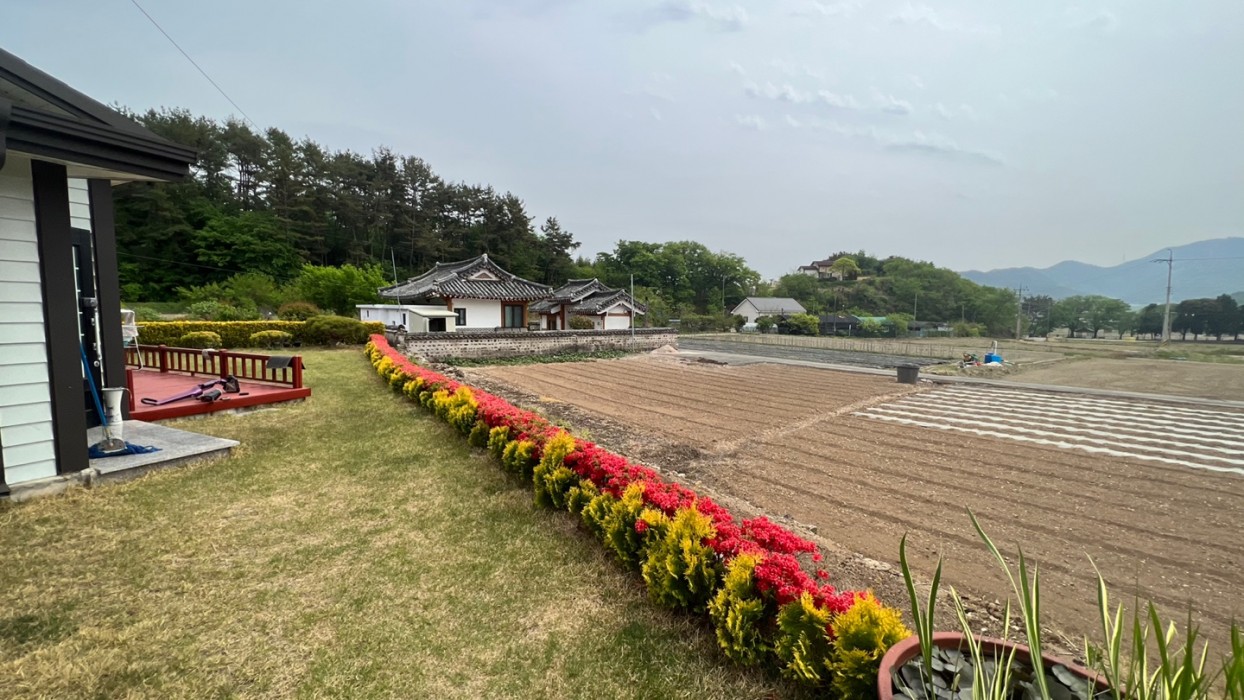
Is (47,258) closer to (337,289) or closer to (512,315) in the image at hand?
(512,315)

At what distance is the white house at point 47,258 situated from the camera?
375 cm

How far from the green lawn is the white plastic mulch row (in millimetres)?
9135

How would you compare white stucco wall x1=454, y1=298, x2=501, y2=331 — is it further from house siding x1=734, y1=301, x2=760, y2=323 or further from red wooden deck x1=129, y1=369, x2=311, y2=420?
A: house siding x1=734, y1=301, x2=760, y2=323

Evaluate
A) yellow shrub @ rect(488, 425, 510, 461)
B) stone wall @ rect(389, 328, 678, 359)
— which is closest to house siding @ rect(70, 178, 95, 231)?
yellow shrub @ rect(488, 425, 510, 461)

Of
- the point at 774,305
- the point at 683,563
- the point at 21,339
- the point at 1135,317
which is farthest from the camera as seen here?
the point at 1135,317

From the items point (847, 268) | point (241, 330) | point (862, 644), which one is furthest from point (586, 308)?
point (847, 268)

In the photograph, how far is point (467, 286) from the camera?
1001 inches

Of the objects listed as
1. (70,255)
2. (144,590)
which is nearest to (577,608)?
(144,590)

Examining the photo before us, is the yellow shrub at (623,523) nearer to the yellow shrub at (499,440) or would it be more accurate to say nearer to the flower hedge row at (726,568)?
the flower hedge row at (726,568)

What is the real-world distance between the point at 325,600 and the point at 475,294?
23.2 metres

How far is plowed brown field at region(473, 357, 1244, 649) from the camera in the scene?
4.33 meters

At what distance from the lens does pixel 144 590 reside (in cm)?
292

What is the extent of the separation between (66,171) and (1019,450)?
39.5 ft

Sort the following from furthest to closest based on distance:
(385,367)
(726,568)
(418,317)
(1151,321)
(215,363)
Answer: (1151,321) < (418,317) < (215,363) < (385,367) < (726,568)
